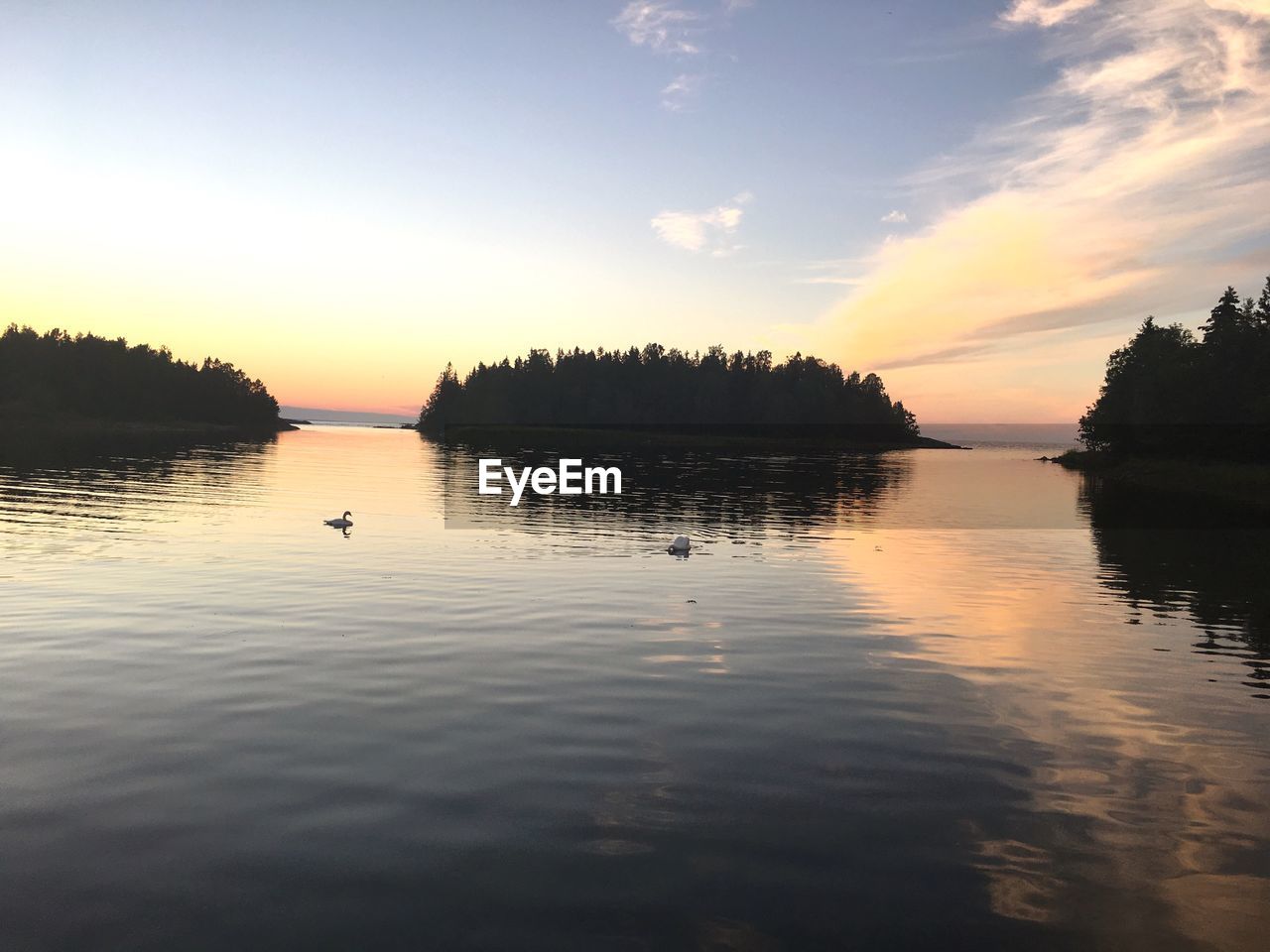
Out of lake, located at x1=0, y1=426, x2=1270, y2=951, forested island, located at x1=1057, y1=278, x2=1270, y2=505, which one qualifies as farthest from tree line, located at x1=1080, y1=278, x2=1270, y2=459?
lake, located at x1=0, y1=426, x2=1270, y2=951

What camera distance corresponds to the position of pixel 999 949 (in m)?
7.61

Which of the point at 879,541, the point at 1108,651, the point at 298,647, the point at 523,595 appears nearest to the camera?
the point at 298,647

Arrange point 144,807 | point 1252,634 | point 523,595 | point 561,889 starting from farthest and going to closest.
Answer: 1. point 523,595
2. point 1252,634
3. point 144,807
4. point 561,889

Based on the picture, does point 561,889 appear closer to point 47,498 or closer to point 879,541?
point 879,541

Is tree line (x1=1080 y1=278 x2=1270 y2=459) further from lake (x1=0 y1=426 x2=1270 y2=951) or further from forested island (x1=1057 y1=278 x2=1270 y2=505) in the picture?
lake (x1=0 y1=426 x2=1270 y2=951)

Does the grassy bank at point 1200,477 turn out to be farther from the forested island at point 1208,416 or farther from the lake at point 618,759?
the lake at point 618,759

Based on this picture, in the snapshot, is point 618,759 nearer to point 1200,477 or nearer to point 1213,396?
point 1200,477

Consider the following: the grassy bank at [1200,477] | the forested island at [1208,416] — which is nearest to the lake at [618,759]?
the grassy bank at [1200,477]

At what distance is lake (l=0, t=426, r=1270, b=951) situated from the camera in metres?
8.04

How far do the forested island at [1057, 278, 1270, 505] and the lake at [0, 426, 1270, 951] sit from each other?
7756 cm

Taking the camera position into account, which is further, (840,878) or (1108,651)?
(1108,651)

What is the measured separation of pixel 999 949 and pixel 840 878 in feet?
5.27

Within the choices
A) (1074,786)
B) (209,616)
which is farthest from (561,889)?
(209,616)

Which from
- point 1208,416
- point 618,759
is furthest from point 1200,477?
point 618,759
